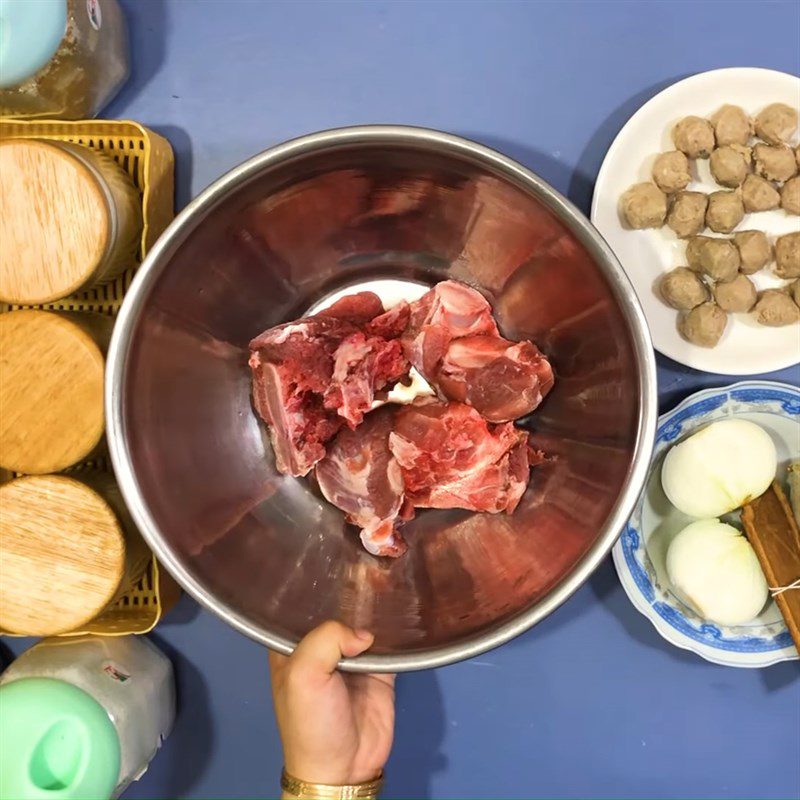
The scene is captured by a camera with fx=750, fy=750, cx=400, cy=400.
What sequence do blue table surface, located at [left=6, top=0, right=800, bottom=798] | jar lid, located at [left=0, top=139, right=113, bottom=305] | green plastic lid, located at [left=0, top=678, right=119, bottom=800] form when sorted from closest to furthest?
green plastic lid, located at [left=0, top=678, right=119, bottom=800] < jar lid, located at [left=0, top=139, right=113, bottom=305] < blue table surface, located at [left=6, top=0, right=800, bottom=798]

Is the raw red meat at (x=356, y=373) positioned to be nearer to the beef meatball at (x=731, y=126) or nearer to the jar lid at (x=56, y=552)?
the jar lid at (x=56, y=552)

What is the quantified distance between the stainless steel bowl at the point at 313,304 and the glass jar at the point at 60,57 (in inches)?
13.9

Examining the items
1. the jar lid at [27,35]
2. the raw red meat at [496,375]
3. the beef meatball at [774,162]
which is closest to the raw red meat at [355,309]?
the raw red meat at [496,375]

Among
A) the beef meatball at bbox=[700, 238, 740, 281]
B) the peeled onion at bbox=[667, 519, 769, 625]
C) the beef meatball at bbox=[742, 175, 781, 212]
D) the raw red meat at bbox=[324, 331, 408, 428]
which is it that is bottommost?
the peeled onion at bbox=[667, 519, 769, 625]

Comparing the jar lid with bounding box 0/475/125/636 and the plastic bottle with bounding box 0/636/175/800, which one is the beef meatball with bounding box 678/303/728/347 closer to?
the jar lid with bounding box 0/475/125/636

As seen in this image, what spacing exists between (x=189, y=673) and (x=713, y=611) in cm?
92

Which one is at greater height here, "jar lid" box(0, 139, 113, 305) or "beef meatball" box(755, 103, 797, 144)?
"beef meatball" box(755, 103, 797, 144)

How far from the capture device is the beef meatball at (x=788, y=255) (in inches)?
47.0

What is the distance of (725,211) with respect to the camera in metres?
1.19

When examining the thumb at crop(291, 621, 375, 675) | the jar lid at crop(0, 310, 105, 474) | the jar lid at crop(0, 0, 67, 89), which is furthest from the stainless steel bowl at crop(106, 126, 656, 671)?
the jar lid at crop(0, 0, 67, 89)

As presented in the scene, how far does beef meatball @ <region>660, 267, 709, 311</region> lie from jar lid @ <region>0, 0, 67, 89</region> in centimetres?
100

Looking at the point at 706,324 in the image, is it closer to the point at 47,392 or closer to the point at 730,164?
the point at 730,164

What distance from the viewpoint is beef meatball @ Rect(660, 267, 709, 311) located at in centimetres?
120

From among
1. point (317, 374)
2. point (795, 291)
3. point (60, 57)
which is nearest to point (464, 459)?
point (317, 374)
